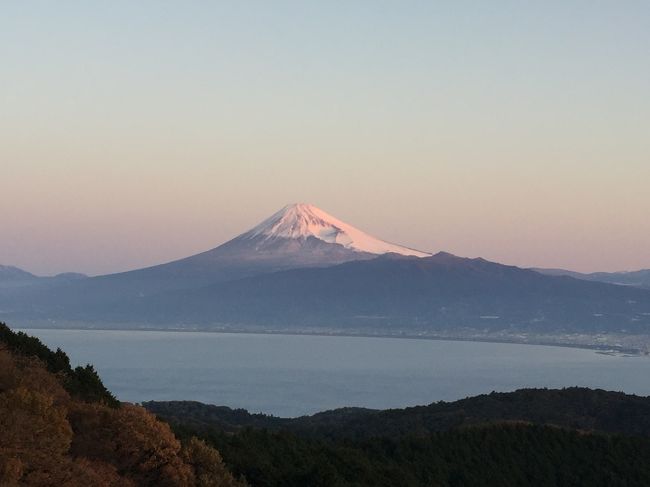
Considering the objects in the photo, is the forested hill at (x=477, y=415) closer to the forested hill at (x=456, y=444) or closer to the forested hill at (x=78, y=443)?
the forested hill at (x=456, y=444)

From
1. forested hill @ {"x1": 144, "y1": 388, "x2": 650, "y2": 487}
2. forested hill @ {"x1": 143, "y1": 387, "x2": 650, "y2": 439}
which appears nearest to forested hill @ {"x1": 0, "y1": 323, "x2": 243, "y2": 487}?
forested hill @ {"x1": 144, "y1": 388, "x2": 650, "y2": 487}

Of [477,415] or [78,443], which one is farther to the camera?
[477,415]

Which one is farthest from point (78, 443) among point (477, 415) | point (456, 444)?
point (477, 415)

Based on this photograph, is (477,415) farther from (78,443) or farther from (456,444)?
Answer: (78,443)

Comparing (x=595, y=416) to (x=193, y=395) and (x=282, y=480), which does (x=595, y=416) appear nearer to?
(x=282, y=480)

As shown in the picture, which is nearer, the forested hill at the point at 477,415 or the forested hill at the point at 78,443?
the forested hill at the point at 78,443

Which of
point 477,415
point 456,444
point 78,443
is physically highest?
point 78,443

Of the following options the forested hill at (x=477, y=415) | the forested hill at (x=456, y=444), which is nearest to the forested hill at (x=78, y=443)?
the forested hill at (x=456, y=444)

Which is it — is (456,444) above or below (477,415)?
below
